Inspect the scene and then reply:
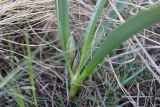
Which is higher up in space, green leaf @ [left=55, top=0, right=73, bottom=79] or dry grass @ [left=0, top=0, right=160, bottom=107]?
green leaf @ [left=55, top=0, right=73, bottom=79]

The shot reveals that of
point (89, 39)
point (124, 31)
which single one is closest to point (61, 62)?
point (89, 39)

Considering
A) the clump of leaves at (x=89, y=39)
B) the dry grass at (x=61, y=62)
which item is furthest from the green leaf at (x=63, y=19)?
the dry grass at (x=61, y=62)

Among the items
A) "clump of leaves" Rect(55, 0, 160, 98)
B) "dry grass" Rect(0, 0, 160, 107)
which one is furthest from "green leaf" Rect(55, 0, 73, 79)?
"dry grass" Rect(0, 0, 160, 107)

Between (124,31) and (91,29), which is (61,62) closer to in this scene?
(91,29)

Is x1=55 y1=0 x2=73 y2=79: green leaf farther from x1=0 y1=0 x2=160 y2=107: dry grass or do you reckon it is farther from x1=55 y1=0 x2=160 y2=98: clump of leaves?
x1=0 y1=0 x2=160 y2=107: dry grass

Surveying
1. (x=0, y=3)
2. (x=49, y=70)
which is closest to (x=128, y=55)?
(x=49, y=70)

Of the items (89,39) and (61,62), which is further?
(61,62)

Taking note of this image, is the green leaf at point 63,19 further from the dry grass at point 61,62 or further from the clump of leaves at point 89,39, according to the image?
the dry grass at point 61,62

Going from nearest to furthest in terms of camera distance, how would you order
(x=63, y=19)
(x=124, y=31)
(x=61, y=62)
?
(x=124, y=31) → (x=63, y=19) → (x=61, y=62)
